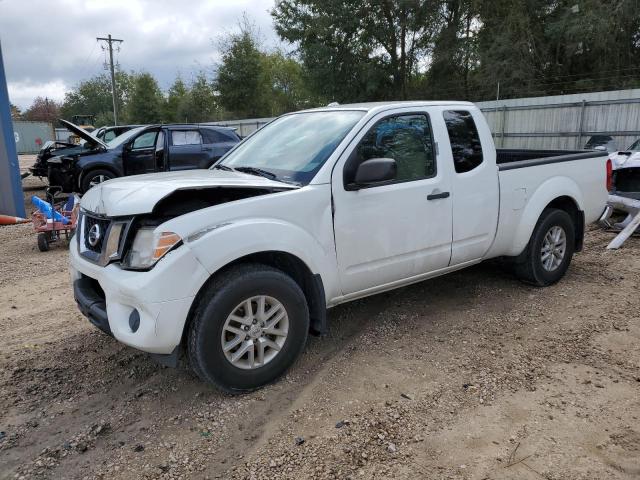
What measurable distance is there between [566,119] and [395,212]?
14038 mm

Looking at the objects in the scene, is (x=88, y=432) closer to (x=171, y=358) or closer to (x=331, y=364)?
(x=171, y=358)

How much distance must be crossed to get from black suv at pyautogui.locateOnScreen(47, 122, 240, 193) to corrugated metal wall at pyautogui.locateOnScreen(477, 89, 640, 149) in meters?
10.0

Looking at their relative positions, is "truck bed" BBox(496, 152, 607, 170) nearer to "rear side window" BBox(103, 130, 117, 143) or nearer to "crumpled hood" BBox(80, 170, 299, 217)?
"crumpled hood" BBox(80, 170, 299, 217)

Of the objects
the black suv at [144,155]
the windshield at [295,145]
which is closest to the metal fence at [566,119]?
the black suv at [144,155]

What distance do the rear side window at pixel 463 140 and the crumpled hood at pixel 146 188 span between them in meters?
1.61

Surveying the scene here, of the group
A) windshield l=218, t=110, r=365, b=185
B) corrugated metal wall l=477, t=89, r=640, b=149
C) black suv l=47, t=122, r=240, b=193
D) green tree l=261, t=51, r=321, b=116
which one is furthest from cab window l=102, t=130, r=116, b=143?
green tree l=261, t=51, r=321, b=116

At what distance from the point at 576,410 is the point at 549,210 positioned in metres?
2.52

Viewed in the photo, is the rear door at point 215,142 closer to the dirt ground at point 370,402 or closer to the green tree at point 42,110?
the dirt ground at point 370,402

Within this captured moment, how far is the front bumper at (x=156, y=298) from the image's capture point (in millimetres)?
2779

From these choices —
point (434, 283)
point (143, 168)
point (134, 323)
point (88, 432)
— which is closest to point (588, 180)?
point (434, 283)

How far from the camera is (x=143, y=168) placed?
38.1 feet

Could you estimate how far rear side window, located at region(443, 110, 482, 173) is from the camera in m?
4.24

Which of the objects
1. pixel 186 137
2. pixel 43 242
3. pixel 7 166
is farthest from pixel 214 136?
pixel 43 242

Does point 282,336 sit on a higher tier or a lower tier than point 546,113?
lower
